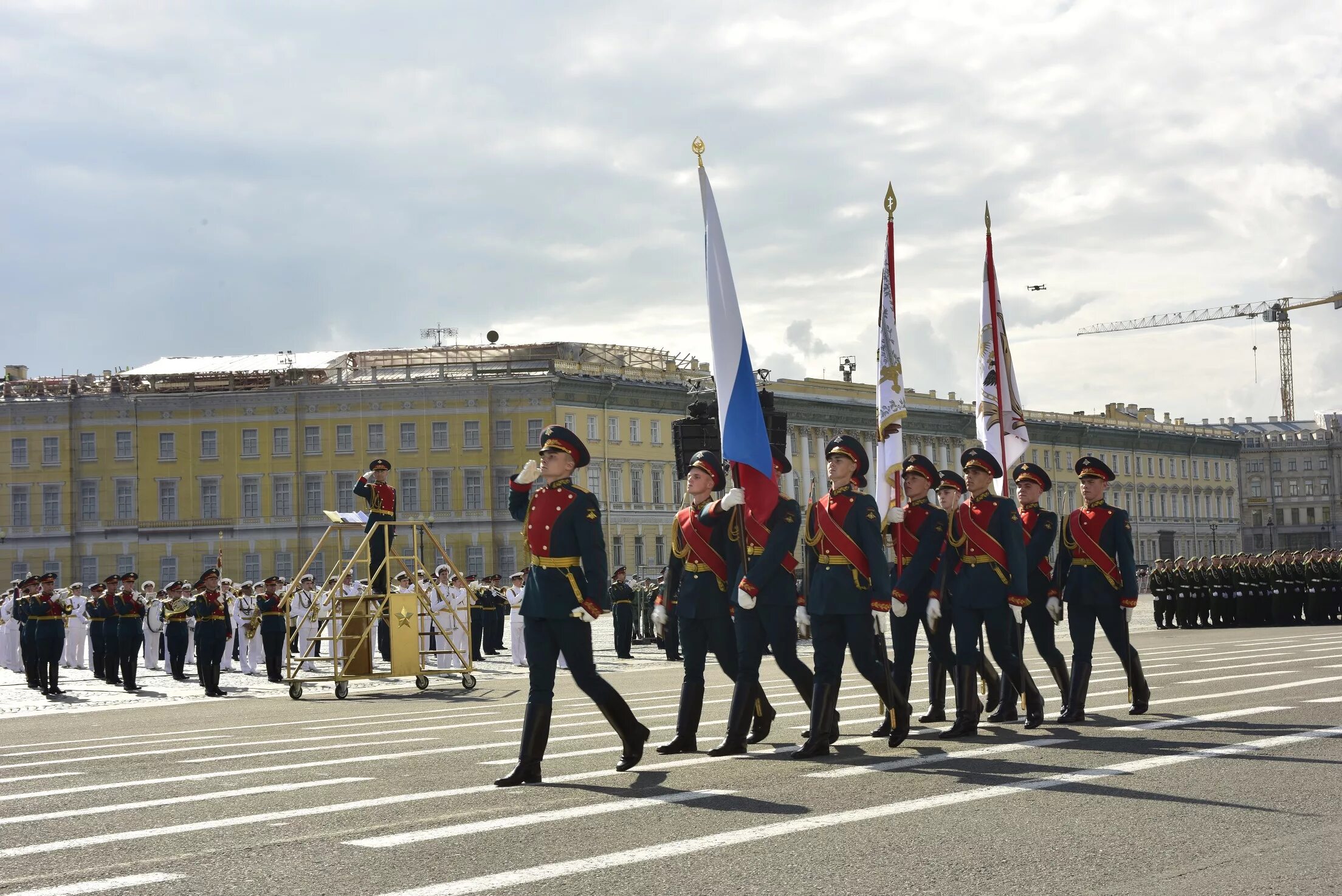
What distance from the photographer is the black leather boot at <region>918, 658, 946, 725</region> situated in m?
12.5

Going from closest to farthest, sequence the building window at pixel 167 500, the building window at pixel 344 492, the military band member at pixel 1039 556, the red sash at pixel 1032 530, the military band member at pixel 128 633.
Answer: the military band member at pixel 1039 556, the red sash at pixel 1032 530, the military band member at pixel 128 633, the building window at pixel 344 492, the building window at pixel 167 500

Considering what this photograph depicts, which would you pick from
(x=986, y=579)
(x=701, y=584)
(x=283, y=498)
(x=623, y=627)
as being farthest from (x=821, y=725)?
(x=283, y=498)

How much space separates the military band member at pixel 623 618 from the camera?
3116 centimetres

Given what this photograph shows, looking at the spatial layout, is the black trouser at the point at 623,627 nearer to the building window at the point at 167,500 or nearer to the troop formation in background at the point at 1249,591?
the troop formation in background at the point at 1249,591

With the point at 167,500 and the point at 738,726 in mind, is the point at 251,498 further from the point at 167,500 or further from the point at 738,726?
the point at 738,726

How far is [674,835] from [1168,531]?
4513 inches

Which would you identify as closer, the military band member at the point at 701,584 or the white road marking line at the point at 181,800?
the white road marking line at the point at 181,800

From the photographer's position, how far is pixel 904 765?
9523 mm

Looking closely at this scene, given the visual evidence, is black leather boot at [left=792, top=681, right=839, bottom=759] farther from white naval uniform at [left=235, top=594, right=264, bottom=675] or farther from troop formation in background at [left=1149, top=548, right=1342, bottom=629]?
troop formation in background at [left=1149, top=548, right=1342, bottom=629]

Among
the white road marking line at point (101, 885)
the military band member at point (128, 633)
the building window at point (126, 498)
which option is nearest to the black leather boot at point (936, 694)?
the white road marking line at point (101, 885)

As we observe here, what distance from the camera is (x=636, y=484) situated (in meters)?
79.6

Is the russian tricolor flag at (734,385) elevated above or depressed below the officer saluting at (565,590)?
above

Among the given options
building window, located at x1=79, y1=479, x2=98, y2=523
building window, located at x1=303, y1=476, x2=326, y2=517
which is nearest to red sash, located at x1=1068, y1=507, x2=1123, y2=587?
building window, located at x1=303, y1=476, x2=326, y2=517

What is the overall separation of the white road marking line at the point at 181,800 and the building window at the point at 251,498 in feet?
222
